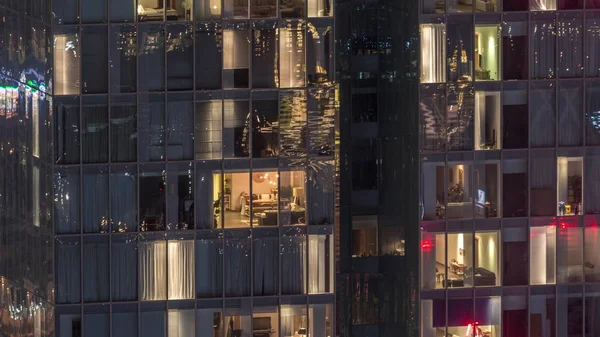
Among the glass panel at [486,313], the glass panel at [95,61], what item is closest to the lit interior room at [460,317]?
the glass panel at [486,313]

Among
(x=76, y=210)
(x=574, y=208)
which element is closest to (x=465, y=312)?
(x=574, y=208)

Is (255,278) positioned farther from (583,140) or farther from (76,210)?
(583,140)

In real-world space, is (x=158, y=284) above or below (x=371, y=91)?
below

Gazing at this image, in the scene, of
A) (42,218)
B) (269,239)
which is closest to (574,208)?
(269,239)

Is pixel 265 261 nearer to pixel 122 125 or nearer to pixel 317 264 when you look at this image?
pixel 317 264

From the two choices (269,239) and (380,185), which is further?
(380,185)

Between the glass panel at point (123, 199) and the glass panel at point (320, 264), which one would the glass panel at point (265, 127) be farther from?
the glass panel at point (123, 199)

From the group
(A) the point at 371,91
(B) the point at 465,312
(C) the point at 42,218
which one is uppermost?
(A) the point at 371,91

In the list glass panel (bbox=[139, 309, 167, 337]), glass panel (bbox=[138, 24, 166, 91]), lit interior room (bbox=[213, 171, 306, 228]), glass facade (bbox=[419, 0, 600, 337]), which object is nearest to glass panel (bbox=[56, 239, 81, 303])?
glass panel (bbox=[139, 309, 167, 337])
